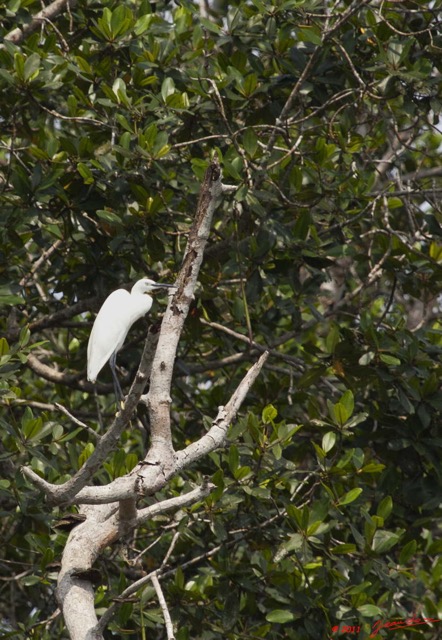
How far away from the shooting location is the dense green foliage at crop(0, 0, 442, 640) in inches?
179

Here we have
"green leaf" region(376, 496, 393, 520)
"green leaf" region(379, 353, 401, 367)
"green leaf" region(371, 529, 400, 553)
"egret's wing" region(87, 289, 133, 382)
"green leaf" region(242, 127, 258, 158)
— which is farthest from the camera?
"green leaf" region(379, 353, 401, 367)

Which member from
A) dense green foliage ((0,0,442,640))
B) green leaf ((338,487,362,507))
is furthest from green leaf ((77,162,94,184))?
green leaf ((338,487,362,507))

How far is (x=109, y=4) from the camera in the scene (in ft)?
18.0

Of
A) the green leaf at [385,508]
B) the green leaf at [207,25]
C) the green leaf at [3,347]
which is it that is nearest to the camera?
the green leaf at [3,347]

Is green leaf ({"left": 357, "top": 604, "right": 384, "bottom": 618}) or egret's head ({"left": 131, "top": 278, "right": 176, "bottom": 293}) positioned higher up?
egret's head ({"left": 131, "top": 278, "right": 176, "bottom": 293})

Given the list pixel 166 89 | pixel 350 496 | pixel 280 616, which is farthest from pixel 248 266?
pixel 280 616

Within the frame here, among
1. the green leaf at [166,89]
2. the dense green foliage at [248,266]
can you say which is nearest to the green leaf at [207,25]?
the dense green foliage at [248,266]

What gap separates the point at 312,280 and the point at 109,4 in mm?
1906

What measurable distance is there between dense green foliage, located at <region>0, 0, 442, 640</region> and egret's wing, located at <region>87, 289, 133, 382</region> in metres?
0.39

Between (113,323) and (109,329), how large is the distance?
0.10 ft

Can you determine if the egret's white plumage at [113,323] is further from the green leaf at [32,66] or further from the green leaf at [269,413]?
the green leaf at [32,66]

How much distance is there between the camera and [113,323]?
4105 mm

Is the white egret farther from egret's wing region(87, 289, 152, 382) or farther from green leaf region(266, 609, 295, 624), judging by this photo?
green leaf region(266, 609, 295, 624)

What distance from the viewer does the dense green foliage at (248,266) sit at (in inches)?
179
